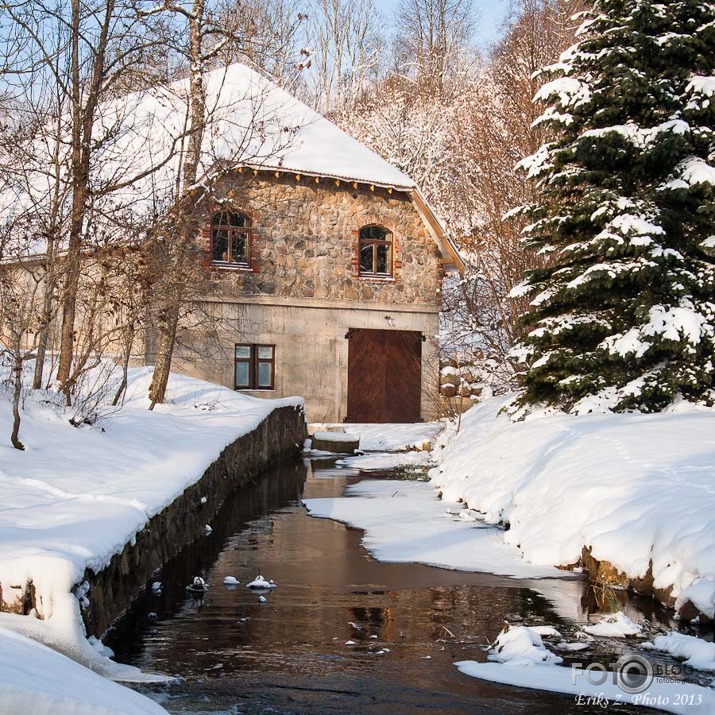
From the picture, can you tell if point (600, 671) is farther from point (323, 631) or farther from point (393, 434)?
point (393, 434)

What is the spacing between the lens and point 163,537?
375 inches

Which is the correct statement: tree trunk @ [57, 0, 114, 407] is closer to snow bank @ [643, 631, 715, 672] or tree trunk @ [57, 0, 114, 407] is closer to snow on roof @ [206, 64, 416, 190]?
snow bank @ [643, 631, 715, 672]

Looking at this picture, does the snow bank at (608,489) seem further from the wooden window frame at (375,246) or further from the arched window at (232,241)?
the wooden window frame at (375,246)

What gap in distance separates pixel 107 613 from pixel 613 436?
7.04 metres

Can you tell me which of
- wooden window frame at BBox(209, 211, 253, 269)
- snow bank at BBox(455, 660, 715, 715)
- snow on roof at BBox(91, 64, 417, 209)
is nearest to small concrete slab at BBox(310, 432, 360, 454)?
wooden window frame at BBox(209, 211, 253, 269)

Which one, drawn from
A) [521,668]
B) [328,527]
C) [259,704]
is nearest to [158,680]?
[259,704]

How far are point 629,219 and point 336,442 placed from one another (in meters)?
10.4

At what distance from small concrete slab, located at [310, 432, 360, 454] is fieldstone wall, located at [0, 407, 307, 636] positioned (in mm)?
2963

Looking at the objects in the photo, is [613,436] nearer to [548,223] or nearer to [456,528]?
[456,528]

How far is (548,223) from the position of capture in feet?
48.2

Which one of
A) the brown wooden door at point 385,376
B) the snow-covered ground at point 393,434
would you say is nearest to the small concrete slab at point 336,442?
the snow-covered ground at point 393,434

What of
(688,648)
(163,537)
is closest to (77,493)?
(163,537)

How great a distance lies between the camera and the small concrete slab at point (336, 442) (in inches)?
880

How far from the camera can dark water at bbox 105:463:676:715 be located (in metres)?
6.08
